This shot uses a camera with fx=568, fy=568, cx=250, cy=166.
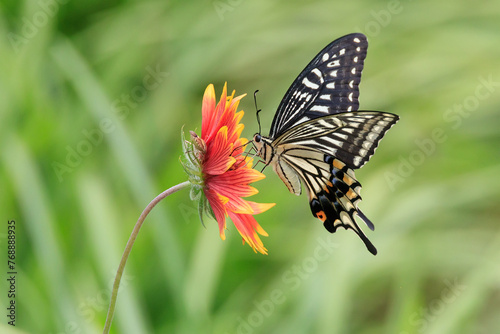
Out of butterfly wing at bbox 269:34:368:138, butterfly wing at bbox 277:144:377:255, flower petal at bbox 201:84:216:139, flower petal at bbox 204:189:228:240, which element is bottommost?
butterfly wing at bbox 277:144:377:255

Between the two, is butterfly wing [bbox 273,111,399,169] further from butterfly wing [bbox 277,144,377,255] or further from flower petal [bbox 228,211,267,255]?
flower petal [bbox 228,211,267,255]

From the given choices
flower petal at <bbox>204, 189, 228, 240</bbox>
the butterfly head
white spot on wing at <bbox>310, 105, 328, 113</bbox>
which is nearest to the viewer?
flower petal at <bbox>204, 189, 228, 240</bbox>

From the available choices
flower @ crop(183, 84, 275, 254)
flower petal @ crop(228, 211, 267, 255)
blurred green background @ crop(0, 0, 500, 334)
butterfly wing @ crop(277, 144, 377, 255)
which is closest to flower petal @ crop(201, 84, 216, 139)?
flower @ crop(183, 84, 275, 254)

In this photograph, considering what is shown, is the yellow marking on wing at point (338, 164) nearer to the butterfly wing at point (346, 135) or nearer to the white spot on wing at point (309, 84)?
the butterfly wing at point (346, 135)

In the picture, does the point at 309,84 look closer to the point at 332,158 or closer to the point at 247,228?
the point at 332,158

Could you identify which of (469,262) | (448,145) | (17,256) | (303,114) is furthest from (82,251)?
(448,145)

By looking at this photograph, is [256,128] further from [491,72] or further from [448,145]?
[491,72]
